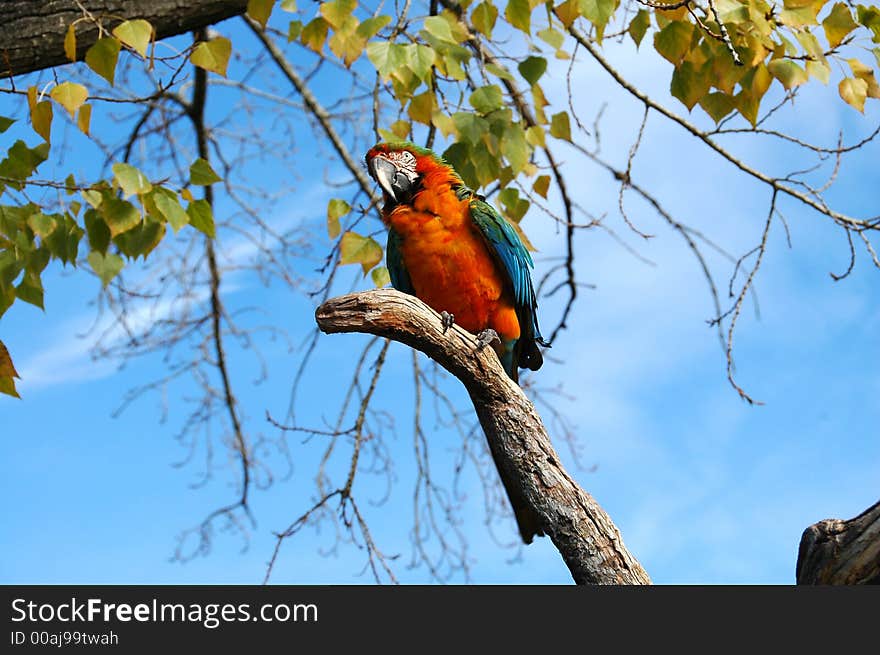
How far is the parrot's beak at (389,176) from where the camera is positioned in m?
2.95

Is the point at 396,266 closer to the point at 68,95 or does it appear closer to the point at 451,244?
the point at 451,244

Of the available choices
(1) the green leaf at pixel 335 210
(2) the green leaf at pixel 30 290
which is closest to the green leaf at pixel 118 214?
(2) the green leaf at pixel 30 290

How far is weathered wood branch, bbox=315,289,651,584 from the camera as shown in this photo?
2.27 metres

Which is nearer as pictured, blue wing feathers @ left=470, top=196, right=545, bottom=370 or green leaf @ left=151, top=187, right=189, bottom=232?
green leaf @ left=151, top=187, right=189, bottom=232

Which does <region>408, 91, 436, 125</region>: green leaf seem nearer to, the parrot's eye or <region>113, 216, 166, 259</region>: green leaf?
the parrot's eye

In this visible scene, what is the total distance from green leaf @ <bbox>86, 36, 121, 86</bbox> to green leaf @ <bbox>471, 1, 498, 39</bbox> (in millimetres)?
1265

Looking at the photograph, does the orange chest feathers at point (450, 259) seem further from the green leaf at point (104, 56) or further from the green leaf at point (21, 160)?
the green leaf at point (21, 160)

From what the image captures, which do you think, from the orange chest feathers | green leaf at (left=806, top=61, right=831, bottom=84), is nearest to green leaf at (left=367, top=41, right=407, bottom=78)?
the orange chest feathers

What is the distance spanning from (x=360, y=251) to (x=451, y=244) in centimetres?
43

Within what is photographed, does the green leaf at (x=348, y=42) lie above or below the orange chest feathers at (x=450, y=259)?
above

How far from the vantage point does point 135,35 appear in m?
2.59

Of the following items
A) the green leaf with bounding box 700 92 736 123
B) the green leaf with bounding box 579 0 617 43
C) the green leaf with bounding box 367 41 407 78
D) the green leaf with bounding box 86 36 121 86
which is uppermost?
the green leaf with bounding box 86 36 121 86

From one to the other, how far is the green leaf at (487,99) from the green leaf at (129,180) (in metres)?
1.24
